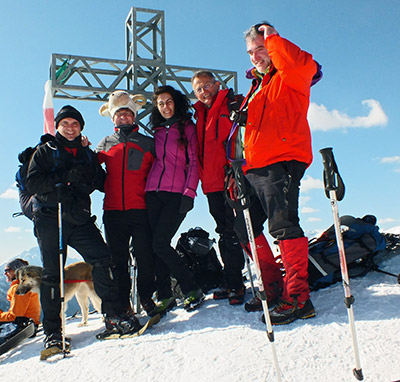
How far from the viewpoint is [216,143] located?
134 inches

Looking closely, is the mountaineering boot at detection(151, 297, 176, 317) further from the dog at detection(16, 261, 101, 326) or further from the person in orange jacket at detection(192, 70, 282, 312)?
the dog at detection(16, 261, 101, 326)

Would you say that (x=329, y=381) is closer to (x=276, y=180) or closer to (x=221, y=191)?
(x=276, y=180)

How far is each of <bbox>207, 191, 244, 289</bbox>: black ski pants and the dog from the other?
5.98ft

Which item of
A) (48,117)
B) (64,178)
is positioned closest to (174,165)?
(64,178)

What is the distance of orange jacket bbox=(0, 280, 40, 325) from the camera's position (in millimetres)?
4215

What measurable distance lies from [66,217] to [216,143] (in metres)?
1.49

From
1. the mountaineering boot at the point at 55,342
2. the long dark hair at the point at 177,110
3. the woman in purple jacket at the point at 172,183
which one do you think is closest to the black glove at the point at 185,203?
the woman in purple jacket at the point at 172,183

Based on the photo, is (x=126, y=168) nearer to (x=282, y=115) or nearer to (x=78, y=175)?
(x=78, y=175)

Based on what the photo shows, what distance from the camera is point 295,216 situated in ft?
9.01

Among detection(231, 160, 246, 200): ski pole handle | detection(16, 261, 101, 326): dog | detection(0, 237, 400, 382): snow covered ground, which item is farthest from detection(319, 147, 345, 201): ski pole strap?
detection(16, 261, 101, 326): dog

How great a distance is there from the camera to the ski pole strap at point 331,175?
197 centimetres

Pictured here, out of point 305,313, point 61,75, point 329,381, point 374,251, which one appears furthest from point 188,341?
point 61,75

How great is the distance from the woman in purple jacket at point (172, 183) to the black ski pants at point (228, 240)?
9.8 inches

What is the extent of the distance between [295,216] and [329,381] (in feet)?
3.84
